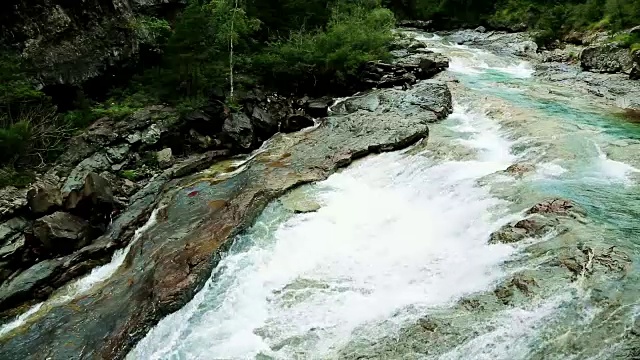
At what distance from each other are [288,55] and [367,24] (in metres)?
5.33

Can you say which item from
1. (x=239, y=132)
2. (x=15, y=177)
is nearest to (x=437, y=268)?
(x=239, y=132)

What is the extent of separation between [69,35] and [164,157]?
19.0 feet

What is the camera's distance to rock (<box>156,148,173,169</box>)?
1633cm

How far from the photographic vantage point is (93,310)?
952cm

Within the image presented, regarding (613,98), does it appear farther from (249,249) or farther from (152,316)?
(152,316)

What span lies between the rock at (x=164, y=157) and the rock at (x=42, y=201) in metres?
4.02

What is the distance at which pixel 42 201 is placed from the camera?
12508 millimetres

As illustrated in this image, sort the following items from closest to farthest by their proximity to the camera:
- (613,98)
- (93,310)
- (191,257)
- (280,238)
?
(93,310) → (191,257) → (280,238) → (613,98)

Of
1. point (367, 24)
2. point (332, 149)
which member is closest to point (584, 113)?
point (332, 149)

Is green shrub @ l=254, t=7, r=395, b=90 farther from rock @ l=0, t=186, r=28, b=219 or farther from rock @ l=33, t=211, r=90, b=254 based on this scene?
rock @ l=33, t=211, r=90, b=254

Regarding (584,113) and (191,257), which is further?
(584,113)

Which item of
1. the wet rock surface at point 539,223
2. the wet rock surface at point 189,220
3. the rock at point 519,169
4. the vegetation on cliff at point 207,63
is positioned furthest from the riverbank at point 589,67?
the wet rock surface at point 539,223

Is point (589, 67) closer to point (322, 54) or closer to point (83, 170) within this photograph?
point (322, 54)

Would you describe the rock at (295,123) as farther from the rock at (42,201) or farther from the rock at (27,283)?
the rock at (27,283)
